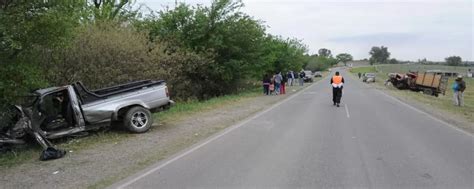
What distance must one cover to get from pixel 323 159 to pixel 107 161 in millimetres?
4038

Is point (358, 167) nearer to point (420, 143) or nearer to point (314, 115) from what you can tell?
point (420, 143)

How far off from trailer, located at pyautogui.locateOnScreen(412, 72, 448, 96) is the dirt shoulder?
3211cm

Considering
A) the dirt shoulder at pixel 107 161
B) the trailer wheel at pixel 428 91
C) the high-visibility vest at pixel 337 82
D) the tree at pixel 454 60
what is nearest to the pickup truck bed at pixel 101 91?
the dirt shoulder at pixel 107 161

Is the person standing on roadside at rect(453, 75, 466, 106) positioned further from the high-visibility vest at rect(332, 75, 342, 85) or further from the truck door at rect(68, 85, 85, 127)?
the truck door at rect(68, 85, 85, 127)

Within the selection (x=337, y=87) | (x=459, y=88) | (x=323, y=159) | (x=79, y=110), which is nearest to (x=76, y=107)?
(x=79, y=110)

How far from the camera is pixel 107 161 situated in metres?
9.28

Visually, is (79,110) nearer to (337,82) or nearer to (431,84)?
(337,82)

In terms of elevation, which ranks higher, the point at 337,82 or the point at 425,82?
the point at 337,82

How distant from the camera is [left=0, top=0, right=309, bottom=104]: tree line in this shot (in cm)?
995

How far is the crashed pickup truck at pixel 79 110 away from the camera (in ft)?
36.1

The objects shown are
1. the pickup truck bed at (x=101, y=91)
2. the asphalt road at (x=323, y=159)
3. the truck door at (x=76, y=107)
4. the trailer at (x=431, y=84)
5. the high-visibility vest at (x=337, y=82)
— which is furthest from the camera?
the trailer at (x=431, y=84)

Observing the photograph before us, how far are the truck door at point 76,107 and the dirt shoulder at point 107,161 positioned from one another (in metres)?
0.92

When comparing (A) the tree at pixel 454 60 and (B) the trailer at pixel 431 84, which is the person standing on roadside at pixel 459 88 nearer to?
(B) the trailer at pixel 431 84

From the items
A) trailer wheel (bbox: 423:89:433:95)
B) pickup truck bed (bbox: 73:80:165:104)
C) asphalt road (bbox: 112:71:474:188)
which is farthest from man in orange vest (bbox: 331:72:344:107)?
trailer wheel (bbox: 423:89:433:95)
